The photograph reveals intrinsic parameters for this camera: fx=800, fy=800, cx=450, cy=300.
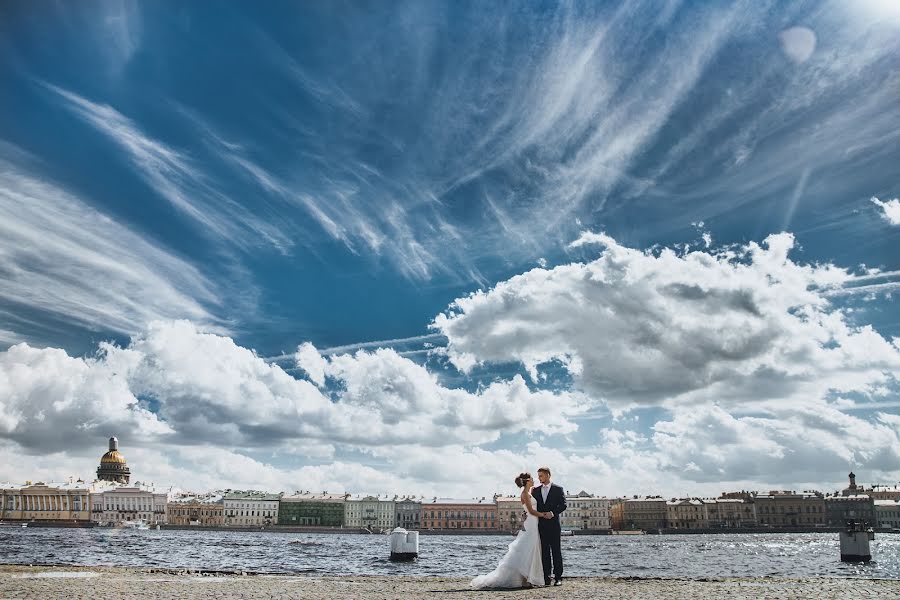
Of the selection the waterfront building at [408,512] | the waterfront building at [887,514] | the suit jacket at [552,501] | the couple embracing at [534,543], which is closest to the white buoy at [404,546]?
the couple embracing at [534,543]

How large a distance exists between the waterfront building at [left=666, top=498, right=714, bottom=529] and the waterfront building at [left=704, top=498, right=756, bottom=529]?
1003 millimetres

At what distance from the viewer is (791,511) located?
160875mm

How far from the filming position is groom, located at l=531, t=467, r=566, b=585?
1155cm

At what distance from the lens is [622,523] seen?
6526 inches

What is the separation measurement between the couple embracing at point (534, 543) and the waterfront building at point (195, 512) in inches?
6412

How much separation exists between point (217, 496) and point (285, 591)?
17442 cm

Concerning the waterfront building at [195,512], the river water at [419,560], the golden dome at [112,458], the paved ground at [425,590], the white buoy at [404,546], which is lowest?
the waterfront building at [195,512]

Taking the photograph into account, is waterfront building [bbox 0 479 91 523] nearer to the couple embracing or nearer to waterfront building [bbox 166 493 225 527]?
waterfront building [bbox 166 493 225 527]

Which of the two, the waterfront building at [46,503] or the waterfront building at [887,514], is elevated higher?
the waterfront building at [46,503]

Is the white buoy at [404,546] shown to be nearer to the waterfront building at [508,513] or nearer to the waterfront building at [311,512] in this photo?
the waterfront building at [508,513]

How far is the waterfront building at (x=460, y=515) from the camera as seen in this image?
15738cm

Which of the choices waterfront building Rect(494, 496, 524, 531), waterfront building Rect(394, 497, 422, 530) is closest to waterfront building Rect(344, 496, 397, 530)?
waterfront building Rect(394, 497, 422, 530)

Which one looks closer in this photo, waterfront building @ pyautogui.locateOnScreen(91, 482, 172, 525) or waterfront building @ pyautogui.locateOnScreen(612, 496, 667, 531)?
waterfront building @ pyautogui.locateOnScreen(91, 482, 172, 525)

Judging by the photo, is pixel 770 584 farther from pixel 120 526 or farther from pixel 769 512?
pixel 769 512
